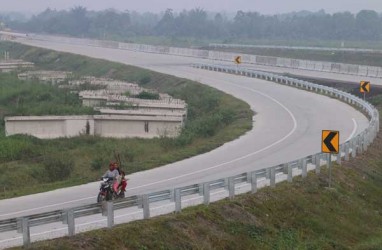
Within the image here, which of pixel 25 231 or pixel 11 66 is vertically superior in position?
pixel 25 231

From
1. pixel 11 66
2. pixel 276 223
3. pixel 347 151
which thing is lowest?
pixel 11 66

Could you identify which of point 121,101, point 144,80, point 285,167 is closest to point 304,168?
point 285,167

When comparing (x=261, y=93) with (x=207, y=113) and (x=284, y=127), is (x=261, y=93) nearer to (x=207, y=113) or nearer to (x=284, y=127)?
(x=207, y=113)

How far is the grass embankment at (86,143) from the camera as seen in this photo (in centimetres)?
2998

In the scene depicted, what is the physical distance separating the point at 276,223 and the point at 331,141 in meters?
4.61

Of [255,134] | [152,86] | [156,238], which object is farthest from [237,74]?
[156,238]

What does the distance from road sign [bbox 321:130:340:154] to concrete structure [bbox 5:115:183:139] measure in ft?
64.3

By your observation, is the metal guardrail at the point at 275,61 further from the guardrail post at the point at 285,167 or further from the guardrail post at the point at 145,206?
the guardrail post at the point at 145,206

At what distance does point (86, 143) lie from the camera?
41.2m

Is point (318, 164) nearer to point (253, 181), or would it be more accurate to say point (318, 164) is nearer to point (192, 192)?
point (253, 181)

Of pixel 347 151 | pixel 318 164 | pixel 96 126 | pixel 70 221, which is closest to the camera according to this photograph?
pixel 70 221

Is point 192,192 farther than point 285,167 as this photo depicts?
No

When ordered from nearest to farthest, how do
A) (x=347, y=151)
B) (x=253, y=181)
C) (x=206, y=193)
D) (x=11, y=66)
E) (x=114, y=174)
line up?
(x=114, y=174) → (x=206, y=193) → (x=253, y=181) → (x=347, y=151) → (x=11, y=66)

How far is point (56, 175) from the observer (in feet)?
97.8
